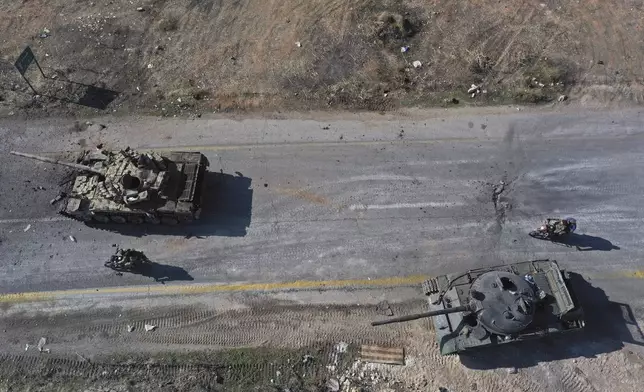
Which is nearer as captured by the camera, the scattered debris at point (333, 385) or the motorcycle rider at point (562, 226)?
the scattered debris at point (333, 385)

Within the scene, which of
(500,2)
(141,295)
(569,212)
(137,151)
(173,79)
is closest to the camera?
(141,295)

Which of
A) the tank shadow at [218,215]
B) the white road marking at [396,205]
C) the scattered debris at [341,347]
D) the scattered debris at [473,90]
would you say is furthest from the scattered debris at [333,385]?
the scattered debris at [473,90]

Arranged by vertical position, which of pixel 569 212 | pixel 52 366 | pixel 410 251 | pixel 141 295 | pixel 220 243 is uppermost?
pixel 569 212

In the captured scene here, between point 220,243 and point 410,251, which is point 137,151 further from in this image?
point 410,251

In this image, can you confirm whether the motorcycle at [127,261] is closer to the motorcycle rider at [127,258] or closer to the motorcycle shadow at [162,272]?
the motorcycle rider at [127,258]

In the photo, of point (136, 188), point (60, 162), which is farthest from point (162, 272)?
point (60, 162)

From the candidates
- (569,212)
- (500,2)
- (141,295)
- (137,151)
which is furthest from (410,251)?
(500,2)

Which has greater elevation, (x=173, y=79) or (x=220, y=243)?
(x=173, y=79)
